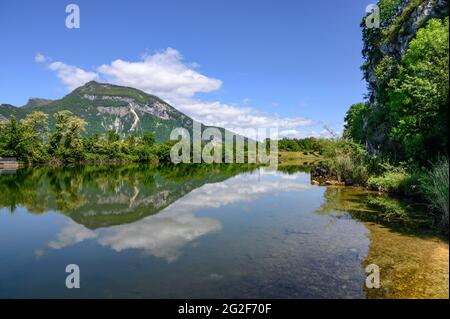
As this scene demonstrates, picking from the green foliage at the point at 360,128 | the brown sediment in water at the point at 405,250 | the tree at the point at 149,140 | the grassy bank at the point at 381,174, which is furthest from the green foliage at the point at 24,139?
the brown sediment in water at the point at 405,250

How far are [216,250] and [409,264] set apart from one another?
6318 mm

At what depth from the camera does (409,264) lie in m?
11.1

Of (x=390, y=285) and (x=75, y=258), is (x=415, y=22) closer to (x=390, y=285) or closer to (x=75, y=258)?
(x=390, y=285)

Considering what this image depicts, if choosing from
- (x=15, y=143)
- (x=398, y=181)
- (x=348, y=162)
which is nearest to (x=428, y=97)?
(x=398, y=181)

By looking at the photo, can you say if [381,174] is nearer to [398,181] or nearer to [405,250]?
[398,181]

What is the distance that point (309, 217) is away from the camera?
778 inches

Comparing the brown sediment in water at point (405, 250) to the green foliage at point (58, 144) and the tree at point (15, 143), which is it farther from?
the green foliage at point (58, 144)

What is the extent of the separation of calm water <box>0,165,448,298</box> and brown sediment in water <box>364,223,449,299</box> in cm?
3

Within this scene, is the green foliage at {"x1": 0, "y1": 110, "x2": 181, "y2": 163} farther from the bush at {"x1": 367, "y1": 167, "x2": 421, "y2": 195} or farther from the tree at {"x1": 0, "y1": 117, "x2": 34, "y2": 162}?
the bush at {"x1": 367, "y1": 167, "x2": 421, "y2": 195}

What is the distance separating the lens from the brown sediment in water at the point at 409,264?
9031 millimetres

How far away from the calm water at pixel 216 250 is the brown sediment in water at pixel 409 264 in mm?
31
